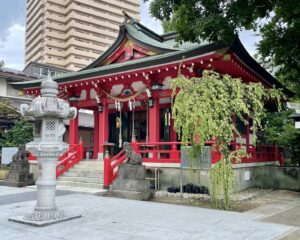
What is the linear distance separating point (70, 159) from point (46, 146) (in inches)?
318

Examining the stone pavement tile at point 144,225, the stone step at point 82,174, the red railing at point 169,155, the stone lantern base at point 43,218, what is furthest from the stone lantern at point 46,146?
the stone step at point 82,174

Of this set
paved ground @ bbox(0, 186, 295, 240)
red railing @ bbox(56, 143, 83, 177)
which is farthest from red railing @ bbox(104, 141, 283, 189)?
paved ground @ bbox(0, 186, 295, 240)

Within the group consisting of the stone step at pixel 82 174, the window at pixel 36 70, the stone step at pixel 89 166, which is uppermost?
the window at pixel 36 70

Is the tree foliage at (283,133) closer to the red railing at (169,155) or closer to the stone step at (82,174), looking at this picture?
the red railing at (169,155)

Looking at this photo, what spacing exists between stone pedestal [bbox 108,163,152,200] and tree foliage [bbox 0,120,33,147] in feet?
41.2

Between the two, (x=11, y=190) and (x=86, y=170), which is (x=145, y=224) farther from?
(x=11, y=190)

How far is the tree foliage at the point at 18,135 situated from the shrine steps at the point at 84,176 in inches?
319

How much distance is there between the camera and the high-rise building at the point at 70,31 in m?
82.7

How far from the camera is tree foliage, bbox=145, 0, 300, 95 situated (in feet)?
34.1

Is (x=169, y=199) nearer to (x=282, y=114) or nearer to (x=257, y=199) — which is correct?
(x=257, y=199)

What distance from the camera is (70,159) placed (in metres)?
15.1

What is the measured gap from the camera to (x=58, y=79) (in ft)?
54.4

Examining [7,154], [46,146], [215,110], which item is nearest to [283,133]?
[215,110]

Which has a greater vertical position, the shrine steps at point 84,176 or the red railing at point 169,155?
the red railing at point 169,155
